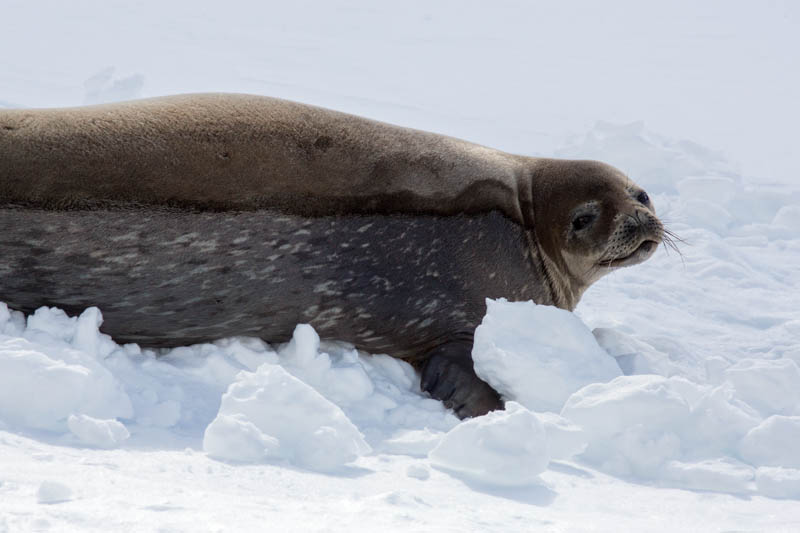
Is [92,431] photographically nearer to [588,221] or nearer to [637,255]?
[588,221]

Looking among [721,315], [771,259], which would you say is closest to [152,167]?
[721,315]

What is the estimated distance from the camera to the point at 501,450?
2.65 m

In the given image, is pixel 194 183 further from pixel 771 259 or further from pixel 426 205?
pixel 771 259

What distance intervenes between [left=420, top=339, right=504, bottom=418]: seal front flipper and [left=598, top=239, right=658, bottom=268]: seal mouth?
3.18 ft

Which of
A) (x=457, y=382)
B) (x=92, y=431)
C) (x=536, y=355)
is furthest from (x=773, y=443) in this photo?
(x=92, y=431)

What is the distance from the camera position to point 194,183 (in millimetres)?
3508

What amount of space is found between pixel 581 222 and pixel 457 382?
48.3 inches

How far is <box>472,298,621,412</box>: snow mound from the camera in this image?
11.4 ft

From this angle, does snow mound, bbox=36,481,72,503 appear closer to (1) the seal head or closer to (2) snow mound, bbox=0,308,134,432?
(2) snow mound, bbox=0,308,134,432

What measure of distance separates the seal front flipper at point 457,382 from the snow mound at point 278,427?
89 cm

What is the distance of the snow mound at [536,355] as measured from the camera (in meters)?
3.47

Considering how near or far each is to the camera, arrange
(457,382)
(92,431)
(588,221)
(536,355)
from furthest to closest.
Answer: (588,221)
(457,382)
(536,355)
(92,431)

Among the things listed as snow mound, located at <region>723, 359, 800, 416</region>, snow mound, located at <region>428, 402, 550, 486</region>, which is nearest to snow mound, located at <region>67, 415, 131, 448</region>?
snow mound, located at <region>428, 402, 550, 486</region>

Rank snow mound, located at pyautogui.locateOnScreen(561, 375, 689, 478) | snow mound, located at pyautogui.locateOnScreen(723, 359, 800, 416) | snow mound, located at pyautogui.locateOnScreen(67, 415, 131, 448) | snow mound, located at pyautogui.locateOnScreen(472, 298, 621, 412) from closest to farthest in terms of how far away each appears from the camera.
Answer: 1. snow mound, located at pyautogui.locateOnScreen(67, 415, 131, 448)
2. snow mound, located at pyautogui.locateOnScreen(561, 375, 689, 478)
3. snow mound, located at pyautogui.locateOnScreen(472, 298, 621, 412)
4. snow mound, located at pyautogui.locateOnScreen(723, 359, 800, 416)
